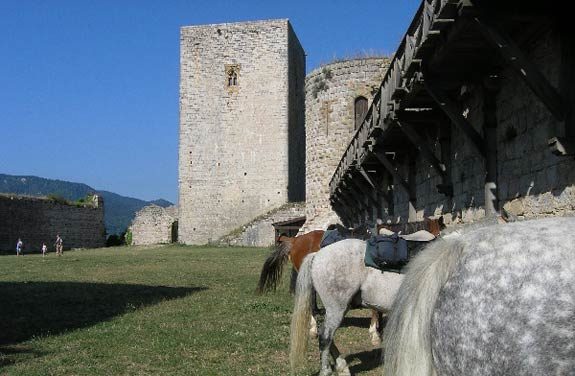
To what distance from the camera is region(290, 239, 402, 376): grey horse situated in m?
5.91

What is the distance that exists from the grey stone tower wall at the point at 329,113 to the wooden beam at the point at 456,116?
19.2 m

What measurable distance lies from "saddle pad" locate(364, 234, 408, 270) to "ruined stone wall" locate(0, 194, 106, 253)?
39429 mm

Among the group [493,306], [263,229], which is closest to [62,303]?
[493,306]

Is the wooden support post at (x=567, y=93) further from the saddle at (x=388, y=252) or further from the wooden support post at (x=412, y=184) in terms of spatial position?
the wooden support post at (x=412, y=184)

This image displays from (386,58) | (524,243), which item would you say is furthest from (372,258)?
(386,58)

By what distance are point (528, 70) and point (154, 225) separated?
4416 centimetres

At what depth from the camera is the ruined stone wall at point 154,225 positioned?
47.2 m

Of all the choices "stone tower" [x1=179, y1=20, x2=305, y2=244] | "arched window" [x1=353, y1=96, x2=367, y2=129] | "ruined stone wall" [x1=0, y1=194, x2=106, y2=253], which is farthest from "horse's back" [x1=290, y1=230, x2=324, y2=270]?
"ruined stone wall" [x1=0, y1=194, x2=106, y2=253]

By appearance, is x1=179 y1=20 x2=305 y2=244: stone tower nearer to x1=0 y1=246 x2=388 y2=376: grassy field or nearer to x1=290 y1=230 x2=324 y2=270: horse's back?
x1=0 y1=246 x2=388 y2=376: grassy field

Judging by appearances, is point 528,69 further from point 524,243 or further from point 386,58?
point 386,58

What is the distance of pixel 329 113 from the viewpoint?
28.5m

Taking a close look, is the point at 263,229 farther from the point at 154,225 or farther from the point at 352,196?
the point at 352,196

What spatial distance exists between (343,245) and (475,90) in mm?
3635

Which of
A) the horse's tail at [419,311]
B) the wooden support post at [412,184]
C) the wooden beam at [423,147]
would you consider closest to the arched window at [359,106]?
the wooden support post at [412,184]
